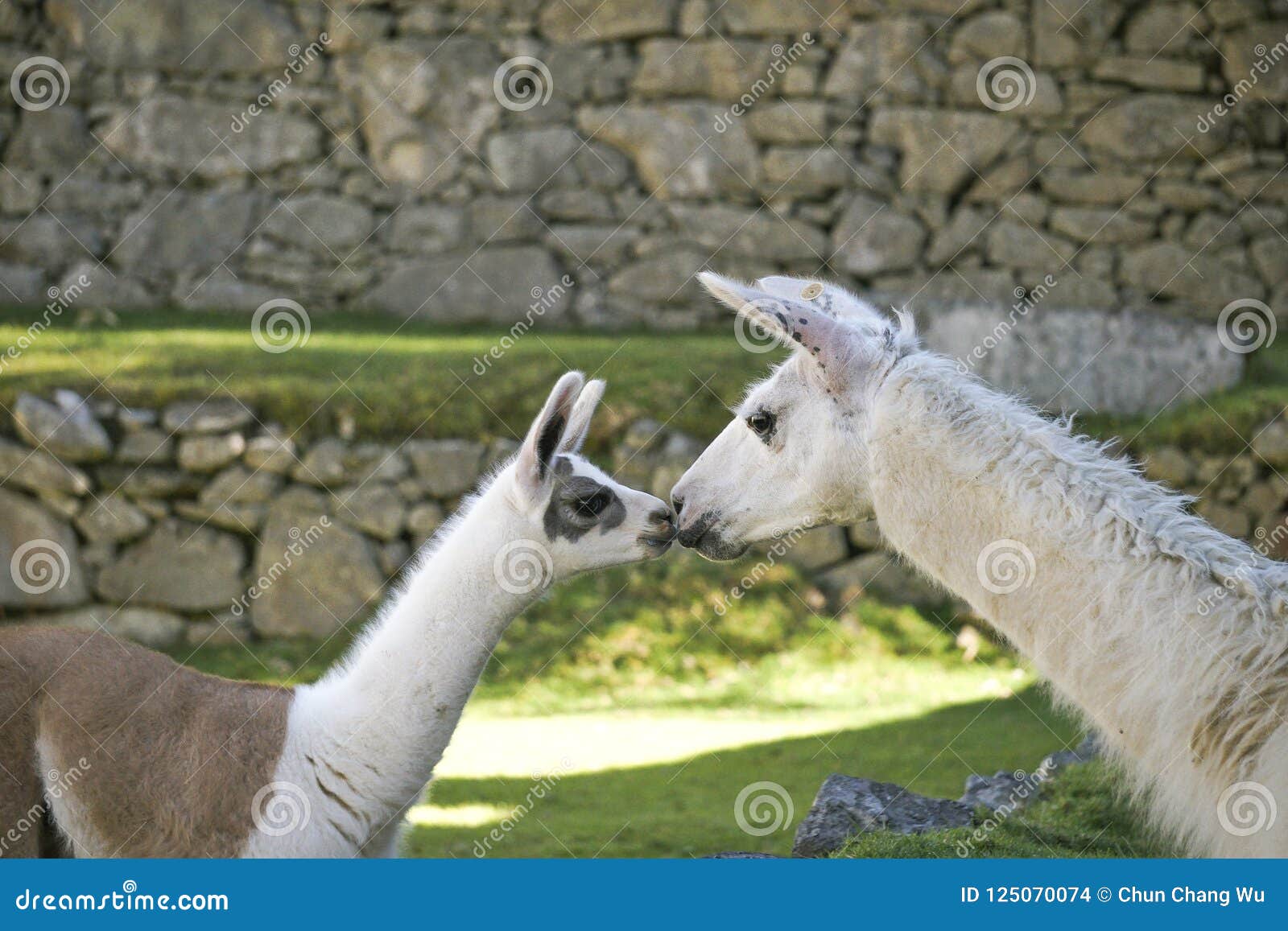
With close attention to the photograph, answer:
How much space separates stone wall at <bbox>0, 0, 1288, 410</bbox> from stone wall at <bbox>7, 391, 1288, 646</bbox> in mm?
3196

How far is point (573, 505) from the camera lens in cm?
352

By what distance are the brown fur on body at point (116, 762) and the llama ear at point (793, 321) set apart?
156cm

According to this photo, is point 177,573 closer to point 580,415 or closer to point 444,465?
point 444,465

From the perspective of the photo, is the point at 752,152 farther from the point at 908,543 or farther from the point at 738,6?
the point at 908,543

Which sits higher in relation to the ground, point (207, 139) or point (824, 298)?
point (824, 298)

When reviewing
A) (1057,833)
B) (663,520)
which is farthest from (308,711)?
(1057,833)

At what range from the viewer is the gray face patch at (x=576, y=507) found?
3.49 meters

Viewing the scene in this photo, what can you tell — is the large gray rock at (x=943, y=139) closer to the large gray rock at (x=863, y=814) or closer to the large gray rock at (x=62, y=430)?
the large gray rock at (x=62, y=430)

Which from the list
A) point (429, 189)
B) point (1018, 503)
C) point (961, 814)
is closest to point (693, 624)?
point (961, 814)

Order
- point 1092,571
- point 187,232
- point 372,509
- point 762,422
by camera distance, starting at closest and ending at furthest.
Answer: point 1092,571 → point 762,422 → point 372,509 → point 187,232

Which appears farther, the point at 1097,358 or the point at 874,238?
the point at 874,238

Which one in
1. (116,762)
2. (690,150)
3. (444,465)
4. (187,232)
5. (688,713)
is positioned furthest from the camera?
(187,232)

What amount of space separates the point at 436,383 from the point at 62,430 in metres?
2.07

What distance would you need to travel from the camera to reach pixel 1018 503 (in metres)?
2.88
